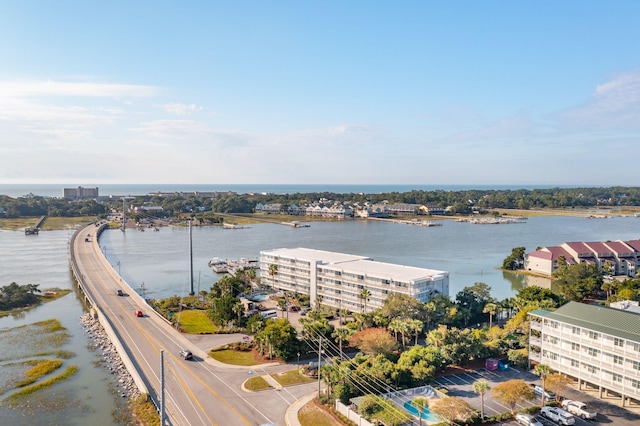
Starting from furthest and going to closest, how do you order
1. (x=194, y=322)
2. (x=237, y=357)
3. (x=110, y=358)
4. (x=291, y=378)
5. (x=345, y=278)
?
1. (x=345, y=278)
2. (x=194, y=322)
3. (x=110, y=358)
4. (x=237, y=357)
5. (x=291, y=378)

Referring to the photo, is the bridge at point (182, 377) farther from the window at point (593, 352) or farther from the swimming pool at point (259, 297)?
the window at point (593, 352)

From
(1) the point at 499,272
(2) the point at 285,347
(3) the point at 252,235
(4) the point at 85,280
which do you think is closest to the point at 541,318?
(2) the point at 285,347

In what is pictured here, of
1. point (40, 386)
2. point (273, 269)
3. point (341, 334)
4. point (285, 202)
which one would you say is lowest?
point (40, 386)

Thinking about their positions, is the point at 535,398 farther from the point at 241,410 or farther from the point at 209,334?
the point at 209,334

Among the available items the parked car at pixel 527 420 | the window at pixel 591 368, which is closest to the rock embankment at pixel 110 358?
the parked car at pixel 527 420

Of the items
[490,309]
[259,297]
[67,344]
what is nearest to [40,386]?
[67,344]

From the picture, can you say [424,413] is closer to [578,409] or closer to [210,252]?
[578,409]

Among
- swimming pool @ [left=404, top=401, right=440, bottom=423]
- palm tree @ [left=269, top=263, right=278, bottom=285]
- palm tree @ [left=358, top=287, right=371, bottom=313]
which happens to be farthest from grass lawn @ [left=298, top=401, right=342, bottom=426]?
palm tree @ [left=269, top=263, right=278, bottom=285]
